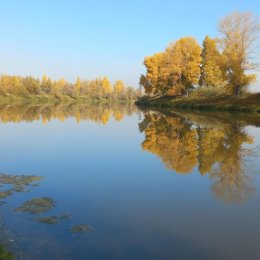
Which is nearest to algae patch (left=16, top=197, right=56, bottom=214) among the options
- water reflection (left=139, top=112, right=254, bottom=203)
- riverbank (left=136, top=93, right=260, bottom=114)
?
water reflection (left=139, top=112, right=254, bottom=203)

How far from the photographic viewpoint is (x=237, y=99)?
5372 cm

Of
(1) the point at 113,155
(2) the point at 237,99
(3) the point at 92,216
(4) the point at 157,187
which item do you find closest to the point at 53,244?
(3) the point at 92,216

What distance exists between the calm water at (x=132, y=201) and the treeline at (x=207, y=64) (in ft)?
119

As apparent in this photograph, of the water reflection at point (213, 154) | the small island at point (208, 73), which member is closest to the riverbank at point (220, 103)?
the small island at point (208, 73)

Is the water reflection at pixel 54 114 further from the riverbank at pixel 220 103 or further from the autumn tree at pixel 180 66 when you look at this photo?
the autumn tree at pixel 180 66

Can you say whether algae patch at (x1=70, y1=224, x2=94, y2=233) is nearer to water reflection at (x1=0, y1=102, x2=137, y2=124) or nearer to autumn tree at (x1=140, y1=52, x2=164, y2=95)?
water reflection at (x1=0, y1=102, x2=137, y2=124)

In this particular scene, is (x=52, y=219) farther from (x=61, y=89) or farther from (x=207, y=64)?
(x=61, y=89)

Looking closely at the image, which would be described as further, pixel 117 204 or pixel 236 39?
pixel 236 39

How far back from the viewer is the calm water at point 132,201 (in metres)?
7.19

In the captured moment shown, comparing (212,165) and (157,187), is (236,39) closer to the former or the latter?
(212,165)

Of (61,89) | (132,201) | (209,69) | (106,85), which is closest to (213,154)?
(132,201)

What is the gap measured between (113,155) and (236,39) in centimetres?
4194

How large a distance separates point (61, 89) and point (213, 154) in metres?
154

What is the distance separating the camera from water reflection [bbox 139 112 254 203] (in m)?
12.0
